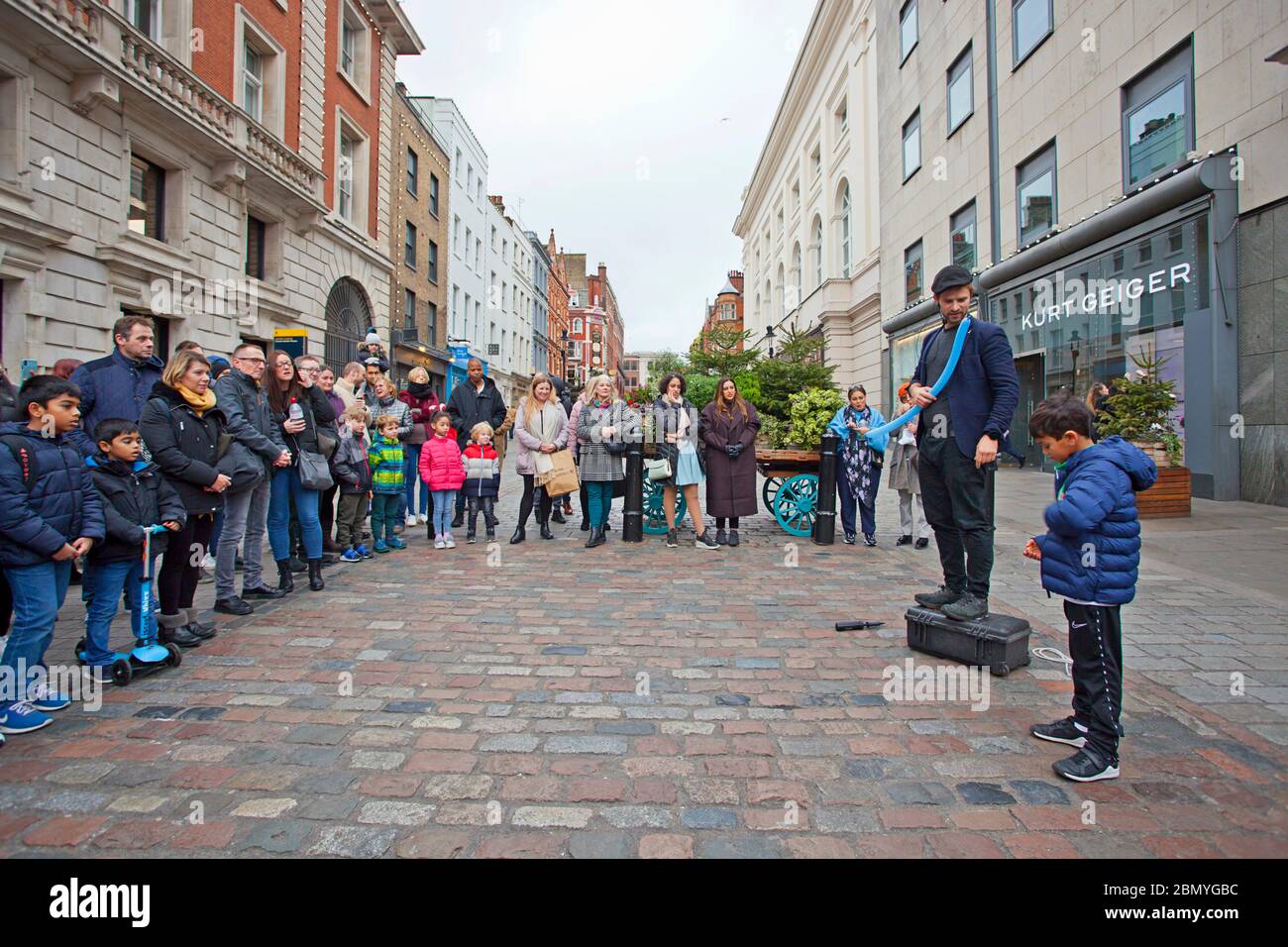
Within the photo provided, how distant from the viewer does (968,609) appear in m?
4.18

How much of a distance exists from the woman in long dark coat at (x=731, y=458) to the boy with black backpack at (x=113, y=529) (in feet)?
18.9

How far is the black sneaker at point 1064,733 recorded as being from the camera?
3.07m

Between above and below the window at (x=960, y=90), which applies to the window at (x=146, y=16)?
below

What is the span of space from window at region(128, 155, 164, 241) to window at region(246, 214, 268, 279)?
9.11 ft

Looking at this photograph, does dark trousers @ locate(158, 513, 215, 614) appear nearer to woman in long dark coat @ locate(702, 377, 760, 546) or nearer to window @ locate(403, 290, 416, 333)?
woman in long dark coat @ locate(702, 377, 760, 546)

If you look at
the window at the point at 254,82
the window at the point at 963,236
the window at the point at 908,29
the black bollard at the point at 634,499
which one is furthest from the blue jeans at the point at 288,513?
the window at the point at 908,29

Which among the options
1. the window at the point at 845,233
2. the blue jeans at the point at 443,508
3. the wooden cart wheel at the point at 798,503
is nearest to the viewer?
the blue jeans at the point at 443,508

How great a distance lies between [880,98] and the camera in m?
23.9

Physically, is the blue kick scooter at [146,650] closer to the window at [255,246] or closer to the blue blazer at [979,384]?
the blue blazer at [979,384]

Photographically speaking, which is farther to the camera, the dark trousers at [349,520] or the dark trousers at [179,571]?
the dark trousers at [349,520]

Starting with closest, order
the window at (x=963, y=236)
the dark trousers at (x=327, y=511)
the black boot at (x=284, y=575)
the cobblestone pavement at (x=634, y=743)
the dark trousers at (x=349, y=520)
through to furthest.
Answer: the cobblestone pavement at (x=634, y=743), the black boot at (x=284, y=575), the dark trousers at (x=327, y=511), the dark trousers at (x=349, y=520), the window at (x=963, y=236)

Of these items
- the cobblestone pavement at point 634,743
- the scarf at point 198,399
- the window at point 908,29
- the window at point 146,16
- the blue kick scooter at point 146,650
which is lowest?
the cobblestone pavement at point 634,743

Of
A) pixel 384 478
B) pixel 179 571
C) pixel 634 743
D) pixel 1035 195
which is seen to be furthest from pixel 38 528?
pixel 1035 195

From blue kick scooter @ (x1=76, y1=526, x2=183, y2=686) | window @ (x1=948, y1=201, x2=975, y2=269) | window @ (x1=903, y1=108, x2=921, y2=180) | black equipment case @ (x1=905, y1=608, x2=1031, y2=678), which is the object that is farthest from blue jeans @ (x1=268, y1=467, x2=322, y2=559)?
window @ (x1=903, y1=108, x2=921, y2=180)
